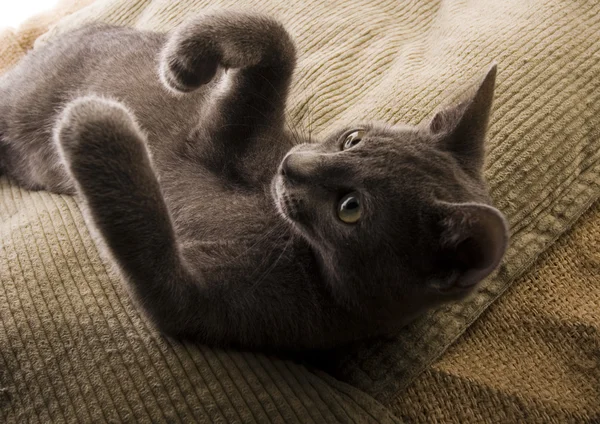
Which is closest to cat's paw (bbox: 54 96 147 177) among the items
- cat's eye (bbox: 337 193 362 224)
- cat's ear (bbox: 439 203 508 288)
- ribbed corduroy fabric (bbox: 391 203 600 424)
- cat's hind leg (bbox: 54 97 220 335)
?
cat's hind leg (bbox: 54 97 220 335)

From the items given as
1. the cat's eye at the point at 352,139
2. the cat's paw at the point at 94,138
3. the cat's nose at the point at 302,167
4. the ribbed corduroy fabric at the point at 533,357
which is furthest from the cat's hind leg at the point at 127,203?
the ribbed corduroy fabric at the point at 533,357

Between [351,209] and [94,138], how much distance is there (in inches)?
18.6

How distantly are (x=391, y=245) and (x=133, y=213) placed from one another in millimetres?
455

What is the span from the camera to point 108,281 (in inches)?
43.1

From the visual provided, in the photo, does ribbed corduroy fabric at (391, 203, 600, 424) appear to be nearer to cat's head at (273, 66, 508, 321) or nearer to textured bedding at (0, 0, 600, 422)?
textured bedding at (0, 0, 600, 422)

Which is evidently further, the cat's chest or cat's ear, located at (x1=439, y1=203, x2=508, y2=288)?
the cat's chest

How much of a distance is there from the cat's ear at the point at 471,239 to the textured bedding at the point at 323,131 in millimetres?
312

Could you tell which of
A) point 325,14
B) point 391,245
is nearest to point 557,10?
point 325,14

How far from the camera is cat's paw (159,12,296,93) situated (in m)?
1.16

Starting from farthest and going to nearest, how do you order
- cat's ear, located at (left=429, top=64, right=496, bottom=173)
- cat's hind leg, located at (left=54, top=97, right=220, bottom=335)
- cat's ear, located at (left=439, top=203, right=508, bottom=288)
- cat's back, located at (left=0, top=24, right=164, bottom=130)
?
1. cat's back, located at (left=0, top=24, right=164, bottom=130)
2. cat's ear, located at (left=429, top=64, right=496, bottom=173)
3. cat's hind leg, located at (left=54, top=97, right=220, bottom=335)
4. cat's ear, located at (left=439, top=203, right=508, bottom=288)

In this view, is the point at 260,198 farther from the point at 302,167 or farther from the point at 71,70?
the point at 71,70

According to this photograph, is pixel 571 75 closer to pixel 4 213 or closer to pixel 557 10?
pixel 557 10

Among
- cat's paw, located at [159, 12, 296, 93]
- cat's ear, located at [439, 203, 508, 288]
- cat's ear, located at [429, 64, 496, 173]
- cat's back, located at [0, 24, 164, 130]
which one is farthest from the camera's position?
cat's back, located at [0, 24, 164, 130]

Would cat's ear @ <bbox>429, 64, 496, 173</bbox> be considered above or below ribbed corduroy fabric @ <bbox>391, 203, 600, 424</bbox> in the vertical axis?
above
